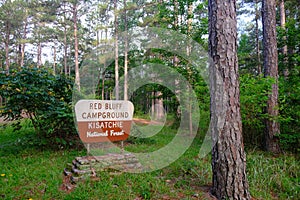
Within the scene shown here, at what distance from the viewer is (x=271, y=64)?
5.93 meters

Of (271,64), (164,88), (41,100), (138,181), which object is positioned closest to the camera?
(138,181)

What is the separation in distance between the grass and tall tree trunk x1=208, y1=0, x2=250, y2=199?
45 cm

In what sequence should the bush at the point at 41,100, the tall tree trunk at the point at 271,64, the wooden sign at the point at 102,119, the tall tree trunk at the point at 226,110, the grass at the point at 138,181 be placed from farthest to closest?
the tall tree trunk at the point at 271,64
the bush at the point at 41,100
the wooden sign at the point at 102,119
the grass at the point at 138,181
the tall tree trunk at the point at 226,110

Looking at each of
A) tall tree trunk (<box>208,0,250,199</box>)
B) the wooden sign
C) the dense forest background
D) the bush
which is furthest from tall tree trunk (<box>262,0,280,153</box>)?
the bush

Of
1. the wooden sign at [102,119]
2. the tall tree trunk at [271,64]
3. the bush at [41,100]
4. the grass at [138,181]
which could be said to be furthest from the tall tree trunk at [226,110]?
the bush at [41,100]

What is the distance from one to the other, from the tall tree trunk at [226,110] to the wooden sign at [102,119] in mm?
2274

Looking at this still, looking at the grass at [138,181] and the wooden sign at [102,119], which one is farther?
the wooden sign at [102,119]

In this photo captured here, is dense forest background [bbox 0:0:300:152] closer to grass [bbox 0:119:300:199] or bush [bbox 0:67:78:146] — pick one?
bush [bbox 0:67:78:146]

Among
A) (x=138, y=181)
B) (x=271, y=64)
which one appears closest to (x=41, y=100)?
(x=138, y=181)

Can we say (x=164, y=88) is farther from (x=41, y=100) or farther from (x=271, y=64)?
(x=41, y=100)

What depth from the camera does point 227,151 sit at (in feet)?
10.0

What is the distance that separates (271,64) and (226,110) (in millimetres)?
3833

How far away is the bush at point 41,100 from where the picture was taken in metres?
4.84

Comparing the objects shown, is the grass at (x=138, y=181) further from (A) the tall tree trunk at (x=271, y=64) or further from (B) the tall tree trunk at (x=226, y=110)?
(A) the tall tree trunk at (x=271, y=64)
